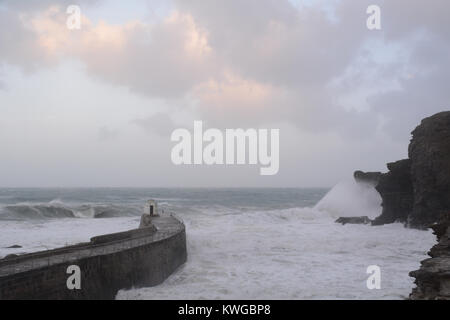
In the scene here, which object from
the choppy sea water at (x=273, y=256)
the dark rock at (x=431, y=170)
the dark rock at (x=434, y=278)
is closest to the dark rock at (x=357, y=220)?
the choppy sea water at (x=273, y=256)

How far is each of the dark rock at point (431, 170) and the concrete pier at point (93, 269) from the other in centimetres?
1669

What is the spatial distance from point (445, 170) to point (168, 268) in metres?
17.5

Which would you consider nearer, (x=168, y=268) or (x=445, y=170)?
(x=168, y=268)

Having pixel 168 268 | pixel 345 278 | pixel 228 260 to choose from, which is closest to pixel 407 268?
pixel 345 278

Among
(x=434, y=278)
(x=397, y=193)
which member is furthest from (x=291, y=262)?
(x=397, y=193)

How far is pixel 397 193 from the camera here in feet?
94.4

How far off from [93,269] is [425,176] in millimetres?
20842

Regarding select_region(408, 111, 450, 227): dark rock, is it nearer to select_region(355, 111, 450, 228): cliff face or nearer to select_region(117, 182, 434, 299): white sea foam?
select_region(355, 111, 450, 228): cliff face

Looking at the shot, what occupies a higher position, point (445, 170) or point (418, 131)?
point (418, 131)

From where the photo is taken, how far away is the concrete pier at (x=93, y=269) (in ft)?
29.1
